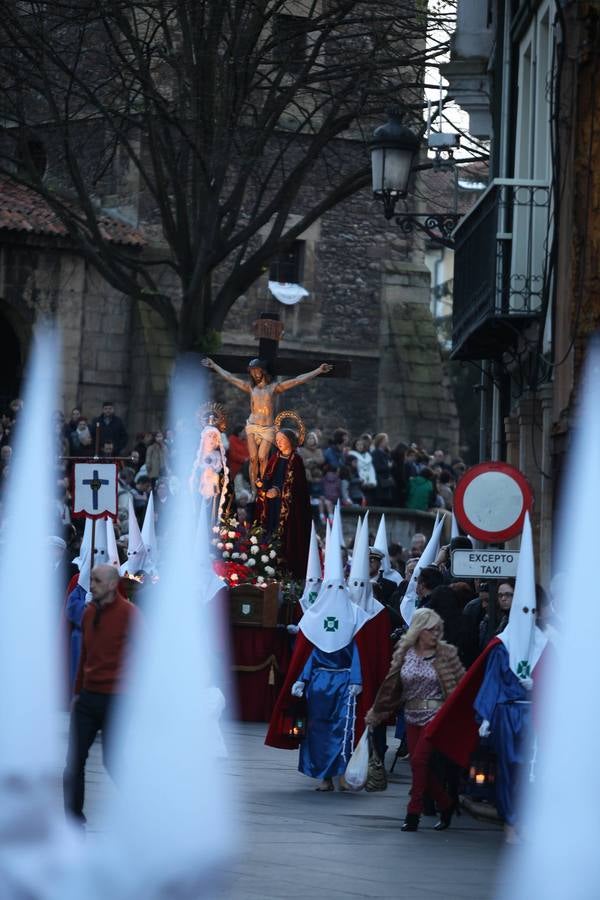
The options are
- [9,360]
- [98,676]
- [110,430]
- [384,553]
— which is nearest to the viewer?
[98,676]

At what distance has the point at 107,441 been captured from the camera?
31938mm

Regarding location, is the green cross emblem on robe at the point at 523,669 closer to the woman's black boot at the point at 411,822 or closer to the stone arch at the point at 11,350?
the woman's black boot at the point at 411,822

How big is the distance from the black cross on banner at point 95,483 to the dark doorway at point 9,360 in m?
20.9

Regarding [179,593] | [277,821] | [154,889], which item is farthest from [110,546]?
[154,889]

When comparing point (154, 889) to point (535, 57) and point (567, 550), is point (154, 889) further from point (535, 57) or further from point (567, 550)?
point (535, 57)

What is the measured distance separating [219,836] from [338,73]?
Result: 70.7 ft

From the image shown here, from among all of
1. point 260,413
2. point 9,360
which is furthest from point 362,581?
point 9,360

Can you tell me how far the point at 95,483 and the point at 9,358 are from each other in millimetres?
21372

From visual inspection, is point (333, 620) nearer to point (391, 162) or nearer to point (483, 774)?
point (483, 774)

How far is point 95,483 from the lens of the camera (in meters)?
20.0

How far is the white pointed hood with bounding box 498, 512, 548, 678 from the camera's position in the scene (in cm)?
1281

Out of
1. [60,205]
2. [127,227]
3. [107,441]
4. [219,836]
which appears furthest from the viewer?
[127,227]

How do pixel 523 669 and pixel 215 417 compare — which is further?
pixel 215 417

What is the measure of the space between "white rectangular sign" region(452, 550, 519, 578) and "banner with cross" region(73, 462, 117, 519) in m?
6.72
